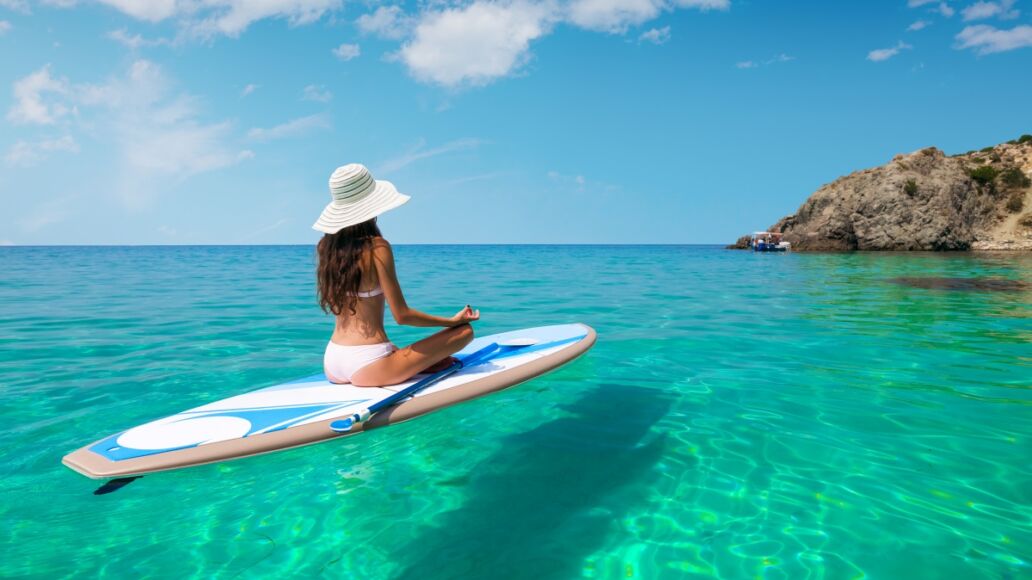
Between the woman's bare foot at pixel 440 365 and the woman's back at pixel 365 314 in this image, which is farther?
the woman's bare foot at pixel 440 365

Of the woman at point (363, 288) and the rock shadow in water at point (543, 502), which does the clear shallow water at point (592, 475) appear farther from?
the woman at point (363, 288)

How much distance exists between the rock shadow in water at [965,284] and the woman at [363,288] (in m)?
17.9

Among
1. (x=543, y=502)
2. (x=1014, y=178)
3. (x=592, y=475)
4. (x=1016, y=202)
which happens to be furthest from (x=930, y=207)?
(x=543, y=502)

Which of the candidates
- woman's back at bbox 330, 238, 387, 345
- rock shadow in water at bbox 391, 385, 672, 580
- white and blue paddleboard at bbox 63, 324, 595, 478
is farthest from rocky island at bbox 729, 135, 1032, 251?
woman's back at bbox 330, 238, 387, 345

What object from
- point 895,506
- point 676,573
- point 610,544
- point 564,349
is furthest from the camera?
point 564,349

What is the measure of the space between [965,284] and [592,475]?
62.2 feet

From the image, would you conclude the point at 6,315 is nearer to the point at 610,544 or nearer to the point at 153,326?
the point at 153,326

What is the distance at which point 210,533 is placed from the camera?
144 inches

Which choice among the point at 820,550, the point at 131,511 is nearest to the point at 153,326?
the point at 131,511

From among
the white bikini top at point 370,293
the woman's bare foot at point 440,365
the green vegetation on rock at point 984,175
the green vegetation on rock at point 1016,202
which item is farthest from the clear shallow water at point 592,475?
the green vegetation on rock at point 984,175

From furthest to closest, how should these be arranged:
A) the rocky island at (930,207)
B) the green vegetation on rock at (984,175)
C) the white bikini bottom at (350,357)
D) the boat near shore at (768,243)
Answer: the boat near shore at (768,243)
the green vegetation on rock at (984,175)
the rocky island at (930,207)
the white bikini bottom at (350,357)

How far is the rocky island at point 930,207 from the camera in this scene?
4725 centimetres

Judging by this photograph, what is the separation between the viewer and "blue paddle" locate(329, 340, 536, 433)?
12.2 ft

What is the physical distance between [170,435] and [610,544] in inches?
110
